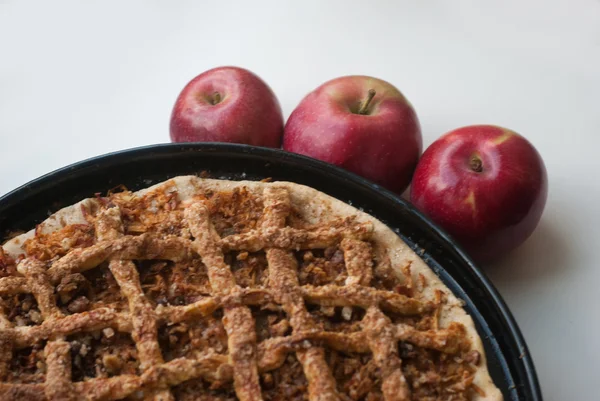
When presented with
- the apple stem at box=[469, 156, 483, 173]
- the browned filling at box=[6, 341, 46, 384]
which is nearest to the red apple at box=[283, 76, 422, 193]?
the apple stem at box=[469, 156, 483, 173]

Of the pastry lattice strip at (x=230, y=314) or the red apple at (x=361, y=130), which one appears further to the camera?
the red apple at (x=361, y=130)

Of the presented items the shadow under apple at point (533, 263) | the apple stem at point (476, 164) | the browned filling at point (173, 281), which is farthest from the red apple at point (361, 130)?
the browned filling at point (173, 281)

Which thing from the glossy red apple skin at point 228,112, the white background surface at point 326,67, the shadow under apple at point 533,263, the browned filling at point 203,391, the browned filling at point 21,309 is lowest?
the browned filling at point 203,391

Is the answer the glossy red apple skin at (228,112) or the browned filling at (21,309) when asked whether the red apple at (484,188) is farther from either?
the browned filling at (21,309)

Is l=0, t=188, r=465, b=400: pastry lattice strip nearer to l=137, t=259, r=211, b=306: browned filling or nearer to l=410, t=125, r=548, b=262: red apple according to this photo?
l=137, t=259, r=211, b=306: browned filling

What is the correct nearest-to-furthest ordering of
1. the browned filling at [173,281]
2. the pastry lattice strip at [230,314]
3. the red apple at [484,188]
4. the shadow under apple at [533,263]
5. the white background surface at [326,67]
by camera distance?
the pastry lattice strip at [230,314] < the browned filling at [173,281] < the red apple at [484,188] < the shadow under apple at [533,263] < the white background surface at [326,67]

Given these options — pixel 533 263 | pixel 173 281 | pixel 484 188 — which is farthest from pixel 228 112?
pixel 533 263

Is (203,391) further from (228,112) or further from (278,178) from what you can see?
(228,112)

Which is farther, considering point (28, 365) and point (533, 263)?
point (533, 263)
